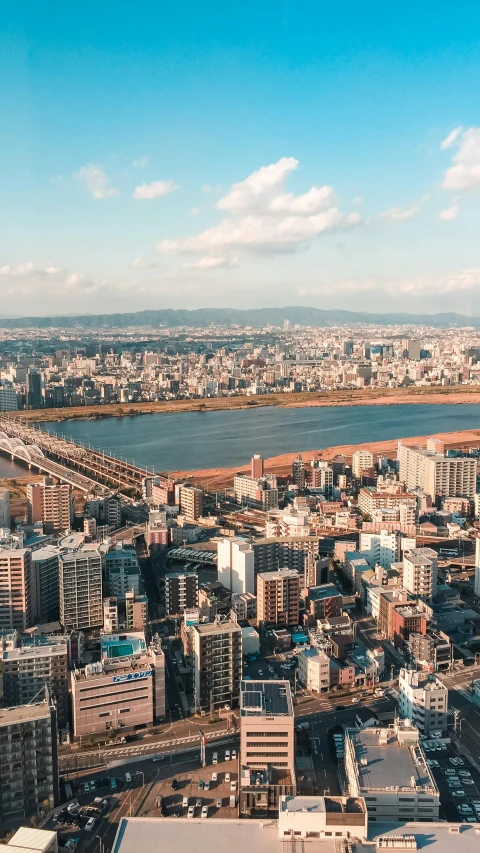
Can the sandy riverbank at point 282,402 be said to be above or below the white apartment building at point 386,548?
above

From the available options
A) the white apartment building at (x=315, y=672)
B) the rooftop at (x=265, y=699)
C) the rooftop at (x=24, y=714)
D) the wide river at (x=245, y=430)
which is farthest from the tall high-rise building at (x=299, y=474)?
the rooftop at (x=24, y=714)

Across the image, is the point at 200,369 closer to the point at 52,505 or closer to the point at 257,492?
the point at 257,492

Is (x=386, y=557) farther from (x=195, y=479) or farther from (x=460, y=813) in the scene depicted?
(x=195, y=479)

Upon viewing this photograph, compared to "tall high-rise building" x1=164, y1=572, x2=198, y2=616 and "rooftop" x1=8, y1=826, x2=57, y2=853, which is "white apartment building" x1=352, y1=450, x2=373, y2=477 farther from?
"rooftop" x1=8, y1=826, x2=57, y2=853

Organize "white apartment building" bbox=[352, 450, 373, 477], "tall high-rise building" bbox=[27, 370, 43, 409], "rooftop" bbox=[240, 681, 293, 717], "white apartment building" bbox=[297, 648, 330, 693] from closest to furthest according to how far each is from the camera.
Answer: "rooftop" bbox=[240, 681, 293, 717] → "white apartment building" bbox=[297, 648, 330, 693] → "white apartment building" bbox=[352, 450, 373, 477] → "tall high-rise building" bbox=[27, 370, 43, 409]

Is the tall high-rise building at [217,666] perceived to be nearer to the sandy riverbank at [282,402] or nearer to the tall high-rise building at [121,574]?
the tall high-rise building at [121,574]

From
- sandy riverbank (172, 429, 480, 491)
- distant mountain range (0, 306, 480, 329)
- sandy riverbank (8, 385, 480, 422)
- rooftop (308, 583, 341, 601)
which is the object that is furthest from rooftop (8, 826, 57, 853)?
distant mountain range (0, 306, 480, 329)

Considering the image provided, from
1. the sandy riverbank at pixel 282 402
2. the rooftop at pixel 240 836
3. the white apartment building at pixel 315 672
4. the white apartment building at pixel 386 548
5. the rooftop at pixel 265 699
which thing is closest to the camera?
the rooftop at pixel 240 836
